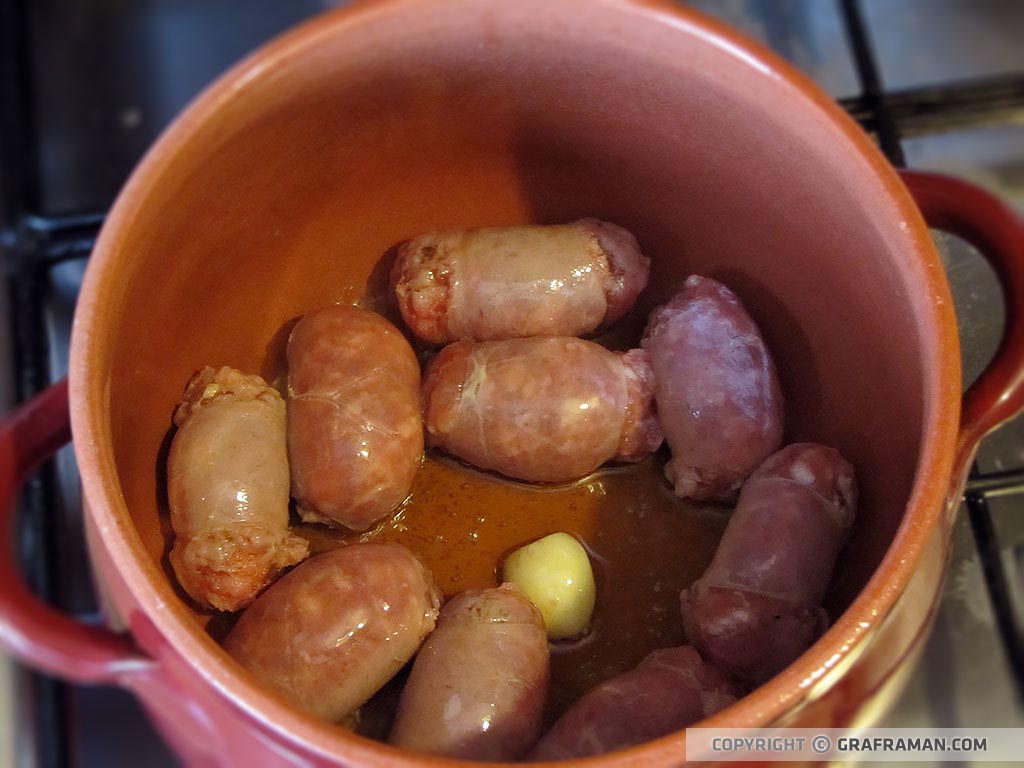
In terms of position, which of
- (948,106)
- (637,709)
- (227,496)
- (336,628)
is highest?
(948,106)

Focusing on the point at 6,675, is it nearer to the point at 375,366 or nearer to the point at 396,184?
the point at 375,366

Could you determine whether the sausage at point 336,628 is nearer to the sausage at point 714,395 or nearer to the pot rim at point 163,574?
the pot rim at point 163,574

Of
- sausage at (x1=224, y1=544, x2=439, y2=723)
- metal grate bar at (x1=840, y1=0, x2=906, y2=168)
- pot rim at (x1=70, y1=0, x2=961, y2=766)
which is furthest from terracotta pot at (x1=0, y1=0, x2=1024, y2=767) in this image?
metal grate bar at (x1=840, y1=0, x2=906, y2=168)

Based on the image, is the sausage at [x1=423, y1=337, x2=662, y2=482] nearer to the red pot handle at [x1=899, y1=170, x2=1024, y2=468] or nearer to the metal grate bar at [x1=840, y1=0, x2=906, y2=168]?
the red pot handle at [x1=899, y1=170, x2=1024, y2=468]

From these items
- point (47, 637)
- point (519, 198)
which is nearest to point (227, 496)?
point (47, 637)

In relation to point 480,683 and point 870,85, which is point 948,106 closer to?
point 870,85

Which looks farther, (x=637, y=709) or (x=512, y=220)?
(x=512, y=220)

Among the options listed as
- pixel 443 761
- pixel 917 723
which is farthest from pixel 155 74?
pixel 917 723

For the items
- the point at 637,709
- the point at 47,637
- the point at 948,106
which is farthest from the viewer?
the point at 948,106

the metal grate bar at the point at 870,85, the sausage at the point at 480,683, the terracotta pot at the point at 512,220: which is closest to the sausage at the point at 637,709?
the sausage at the point at 480,683
